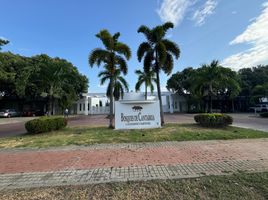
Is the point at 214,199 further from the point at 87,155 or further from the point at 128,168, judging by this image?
the point at 87,155

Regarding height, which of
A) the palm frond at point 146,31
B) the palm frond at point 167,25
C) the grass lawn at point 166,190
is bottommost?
the grass lawn at point 166,190

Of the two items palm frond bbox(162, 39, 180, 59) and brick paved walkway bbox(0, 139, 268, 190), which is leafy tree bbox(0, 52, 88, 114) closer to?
palm frond bbox(162, 39, 180, 59)

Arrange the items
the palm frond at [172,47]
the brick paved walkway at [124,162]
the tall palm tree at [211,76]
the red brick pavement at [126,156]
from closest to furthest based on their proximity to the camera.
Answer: the brick paved walkway at [124,162]
the red brick pavement at [126,156]
the palm frond at [172,47]
the tall palm tree at [211,76]

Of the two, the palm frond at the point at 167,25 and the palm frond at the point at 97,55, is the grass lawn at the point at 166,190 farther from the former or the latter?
the palm frond at the point at 167,25

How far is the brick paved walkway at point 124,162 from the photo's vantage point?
4.53 meters

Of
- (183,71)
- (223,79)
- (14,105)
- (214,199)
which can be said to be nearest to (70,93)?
(14,105)

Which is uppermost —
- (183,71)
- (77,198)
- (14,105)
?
(183,71)

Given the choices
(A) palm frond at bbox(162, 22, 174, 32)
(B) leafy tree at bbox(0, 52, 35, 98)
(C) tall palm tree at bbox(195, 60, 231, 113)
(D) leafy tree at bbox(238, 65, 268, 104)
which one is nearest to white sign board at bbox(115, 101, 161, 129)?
(A) palm frond at bbox(162, 22, 174, 32)

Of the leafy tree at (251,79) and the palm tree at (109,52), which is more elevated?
the leafy tree at (251,79)

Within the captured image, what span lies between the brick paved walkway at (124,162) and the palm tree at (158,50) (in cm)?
683

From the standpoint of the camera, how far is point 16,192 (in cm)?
381

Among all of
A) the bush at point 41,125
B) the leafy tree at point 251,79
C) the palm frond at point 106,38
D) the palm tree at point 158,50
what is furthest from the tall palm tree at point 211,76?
the leafy tree at point 251,79

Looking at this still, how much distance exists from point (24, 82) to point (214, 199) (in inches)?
1276

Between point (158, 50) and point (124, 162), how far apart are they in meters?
10.0
